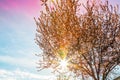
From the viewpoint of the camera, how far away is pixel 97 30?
21.4 metres

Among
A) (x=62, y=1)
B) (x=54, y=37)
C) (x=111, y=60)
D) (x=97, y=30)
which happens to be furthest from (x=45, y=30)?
(x=111, y=60)

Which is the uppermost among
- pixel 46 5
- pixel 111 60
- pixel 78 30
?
pixel 46 5

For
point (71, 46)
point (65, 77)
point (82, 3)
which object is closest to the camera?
point (71, 46)

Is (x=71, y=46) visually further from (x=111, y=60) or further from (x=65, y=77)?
(x=65, y=77)

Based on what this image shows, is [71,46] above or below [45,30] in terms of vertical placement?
below

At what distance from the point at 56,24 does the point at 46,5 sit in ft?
6.66

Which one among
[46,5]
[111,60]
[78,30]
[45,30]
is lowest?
[111,60]

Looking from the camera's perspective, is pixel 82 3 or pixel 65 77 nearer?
pixel 82 3

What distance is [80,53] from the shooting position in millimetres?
21281

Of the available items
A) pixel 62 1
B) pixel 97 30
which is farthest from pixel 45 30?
pixel 97 30

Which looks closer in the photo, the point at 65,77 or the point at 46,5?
the point at 46,5

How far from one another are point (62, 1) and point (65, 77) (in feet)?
25.0

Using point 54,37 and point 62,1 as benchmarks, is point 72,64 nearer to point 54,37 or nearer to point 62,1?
point 54,37

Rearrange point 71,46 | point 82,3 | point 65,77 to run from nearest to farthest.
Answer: point 71,46 < point 82,3 < point 65,77
